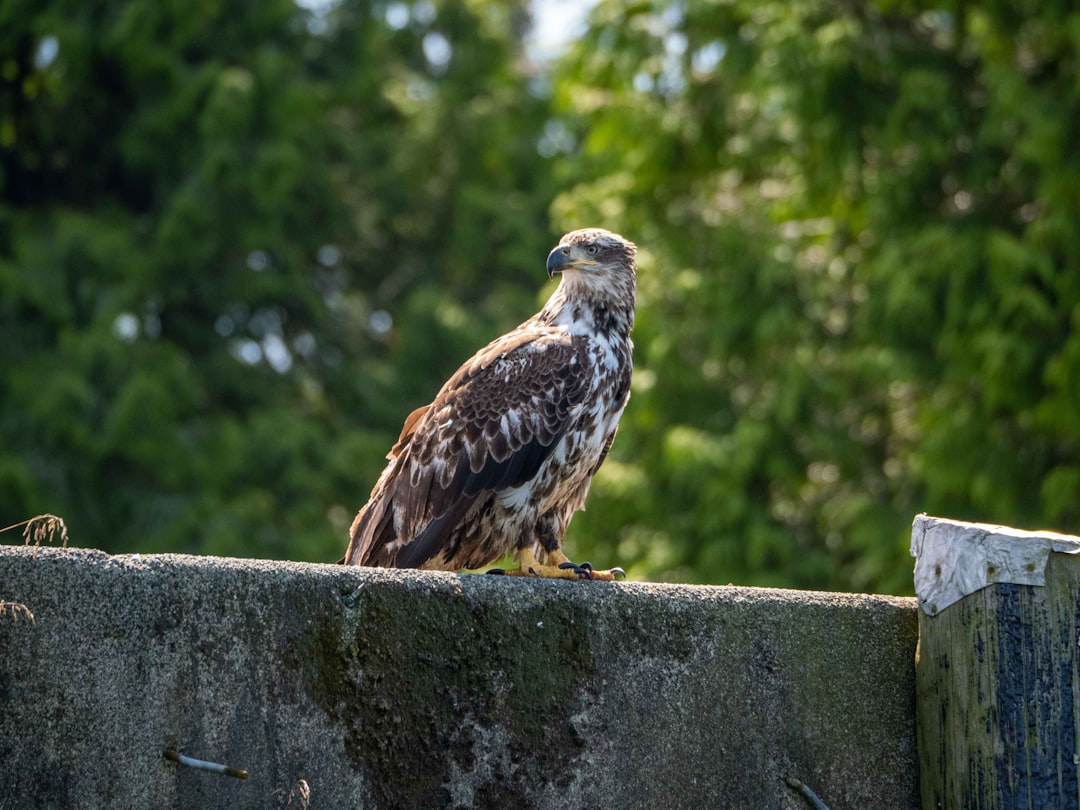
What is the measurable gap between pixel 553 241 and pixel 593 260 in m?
12.6

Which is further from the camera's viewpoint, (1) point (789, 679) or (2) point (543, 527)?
(2) point (543, 527)

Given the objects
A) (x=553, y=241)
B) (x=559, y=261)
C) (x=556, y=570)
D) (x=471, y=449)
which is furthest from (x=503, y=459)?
(x=553, y=241)

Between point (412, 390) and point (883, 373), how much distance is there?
7.92 metres

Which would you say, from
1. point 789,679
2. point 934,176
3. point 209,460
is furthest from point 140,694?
point 209,460

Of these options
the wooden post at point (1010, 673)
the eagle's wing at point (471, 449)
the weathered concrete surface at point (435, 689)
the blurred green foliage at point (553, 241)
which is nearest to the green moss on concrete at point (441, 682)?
the weathered concrete surface at point (435, 689)

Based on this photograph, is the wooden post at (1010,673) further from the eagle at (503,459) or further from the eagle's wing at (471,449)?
the eagle's wing at (471,449)

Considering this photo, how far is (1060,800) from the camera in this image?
9.28 feet

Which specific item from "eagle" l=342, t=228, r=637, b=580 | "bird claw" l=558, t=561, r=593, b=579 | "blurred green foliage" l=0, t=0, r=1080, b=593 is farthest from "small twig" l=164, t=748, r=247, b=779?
"blurred green foliage" l=0, t=0, r=1080, b=593

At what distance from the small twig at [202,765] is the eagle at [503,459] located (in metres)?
1.94

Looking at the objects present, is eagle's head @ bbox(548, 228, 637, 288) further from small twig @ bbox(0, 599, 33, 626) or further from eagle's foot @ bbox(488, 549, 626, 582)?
small twig @ bbox(0, 599, 33, 626)

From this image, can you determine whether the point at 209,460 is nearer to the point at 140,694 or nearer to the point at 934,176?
the point at 934,176

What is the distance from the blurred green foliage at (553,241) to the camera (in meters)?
9.96

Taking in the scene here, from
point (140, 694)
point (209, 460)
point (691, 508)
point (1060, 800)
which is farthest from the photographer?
point (209, 460)

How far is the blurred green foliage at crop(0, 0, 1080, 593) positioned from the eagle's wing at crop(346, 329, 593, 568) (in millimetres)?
5125
